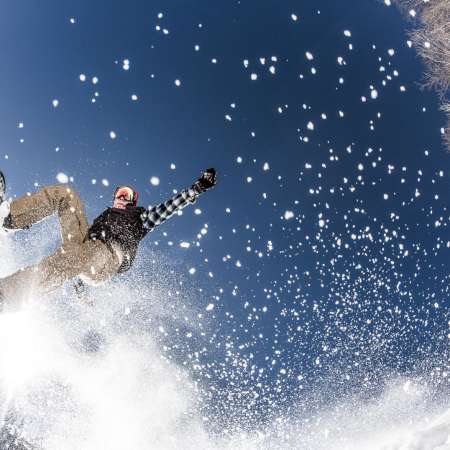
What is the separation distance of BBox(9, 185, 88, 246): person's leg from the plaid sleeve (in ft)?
2.84

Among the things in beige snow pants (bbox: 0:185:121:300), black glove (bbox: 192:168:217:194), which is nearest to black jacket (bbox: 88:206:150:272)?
beige snow pants (bbox: 0:185:121:300)

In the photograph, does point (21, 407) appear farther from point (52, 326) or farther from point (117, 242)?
point (117, 242)

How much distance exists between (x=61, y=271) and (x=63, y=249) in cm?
27

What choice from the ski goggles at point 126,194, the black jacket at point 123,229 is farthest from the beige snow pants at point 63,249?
the ski goggles at point 126,194

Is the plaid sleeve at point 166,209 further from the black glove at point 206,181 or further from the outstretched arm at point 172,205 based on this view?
the black glove at point 206,181

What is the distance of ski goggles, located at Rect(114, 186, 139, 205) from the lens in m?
5.51

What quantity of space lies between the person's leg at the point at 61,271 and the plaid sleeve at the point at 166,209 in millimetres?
756

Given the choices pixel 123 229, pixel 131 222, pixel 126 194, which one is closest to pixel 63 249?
pixel 123 229

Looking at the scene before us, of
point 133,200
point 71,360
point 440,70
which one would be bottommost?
point 133,200

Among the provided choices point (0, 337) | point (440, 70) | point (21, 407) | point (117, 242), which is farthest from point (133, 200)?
point (21, 407)

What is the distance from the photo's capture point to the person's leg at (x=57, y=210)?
4570mm

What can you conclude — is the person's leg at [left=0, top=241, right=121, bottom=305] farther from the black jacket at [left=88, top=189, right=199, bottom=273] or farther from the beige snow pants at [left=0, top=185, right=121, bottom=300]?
the black jacket at [left=88, top=189, right=199, bottom=273]

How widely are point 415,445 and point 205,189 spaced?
3.61 meters

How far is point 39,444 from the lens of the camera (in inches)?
2635
